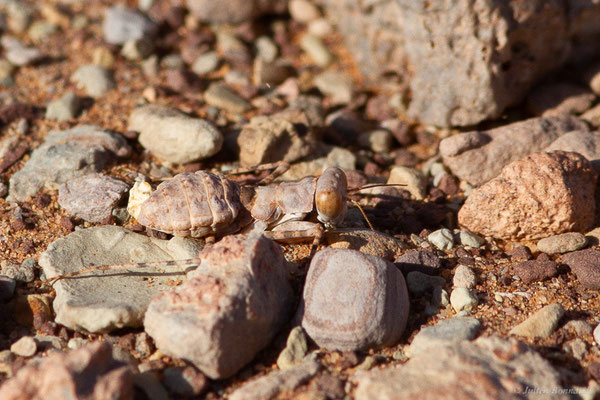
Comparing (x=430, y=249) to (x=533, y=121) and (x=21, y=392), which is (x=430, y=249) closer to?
(x=533, y=121)

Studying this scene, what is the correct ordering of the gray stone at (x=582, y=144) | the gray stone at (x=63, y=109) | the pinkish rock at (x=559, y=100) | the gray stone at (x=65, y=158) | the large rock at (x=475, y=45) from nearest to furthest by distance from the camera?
the gray stone at (x=65, y=158) < the gray stone at (x=582, y=144) < the large rock at (x=475, y=45) < the gray stone at (x=63, y=109) < the pinkish rock at (x=559, y=100)

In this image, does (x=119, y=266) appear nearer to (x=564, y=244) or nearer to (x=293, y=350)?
(x=293, y=350)

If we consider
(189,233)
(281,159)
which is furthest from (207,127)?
(189,233)

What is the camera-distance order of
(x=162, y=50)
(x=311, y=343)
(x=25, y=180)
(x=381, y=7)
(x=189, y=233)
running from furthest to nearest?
(x=162, y=50)
(x=381, y=7)
(x=25, y=180)
(x=189, y=233)
(x=311, y=343)

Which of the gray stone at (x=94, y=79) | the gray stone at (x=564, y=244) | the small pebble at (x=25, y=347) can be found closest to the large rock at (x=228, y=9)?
the gray stone at (x=94, y=79)

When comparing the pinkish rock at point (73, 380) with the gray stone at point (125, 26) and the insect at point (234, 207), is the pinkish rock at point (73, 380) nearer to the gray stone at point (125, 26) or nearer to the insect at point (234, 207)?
the insect at point (234, 207)

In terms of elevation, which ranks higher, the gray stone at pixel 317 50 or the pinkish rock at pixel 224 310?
the gray stone at pixel 317 50

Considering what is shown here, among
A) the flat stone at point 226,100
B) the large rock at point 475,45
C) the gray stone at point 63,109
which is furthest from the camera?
the flat stone at point 226,100

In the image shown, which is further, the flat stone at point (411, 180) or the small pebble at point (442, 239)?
the flat stone at point (411, 180)

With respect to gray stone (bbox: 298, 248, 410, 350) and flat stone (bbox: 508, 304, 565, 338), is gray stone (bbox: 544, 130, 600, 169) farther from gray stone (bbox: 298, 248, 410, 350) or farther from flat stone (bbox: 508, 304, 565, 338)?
gray stone (bbox: 298, 248, 410, 350)
